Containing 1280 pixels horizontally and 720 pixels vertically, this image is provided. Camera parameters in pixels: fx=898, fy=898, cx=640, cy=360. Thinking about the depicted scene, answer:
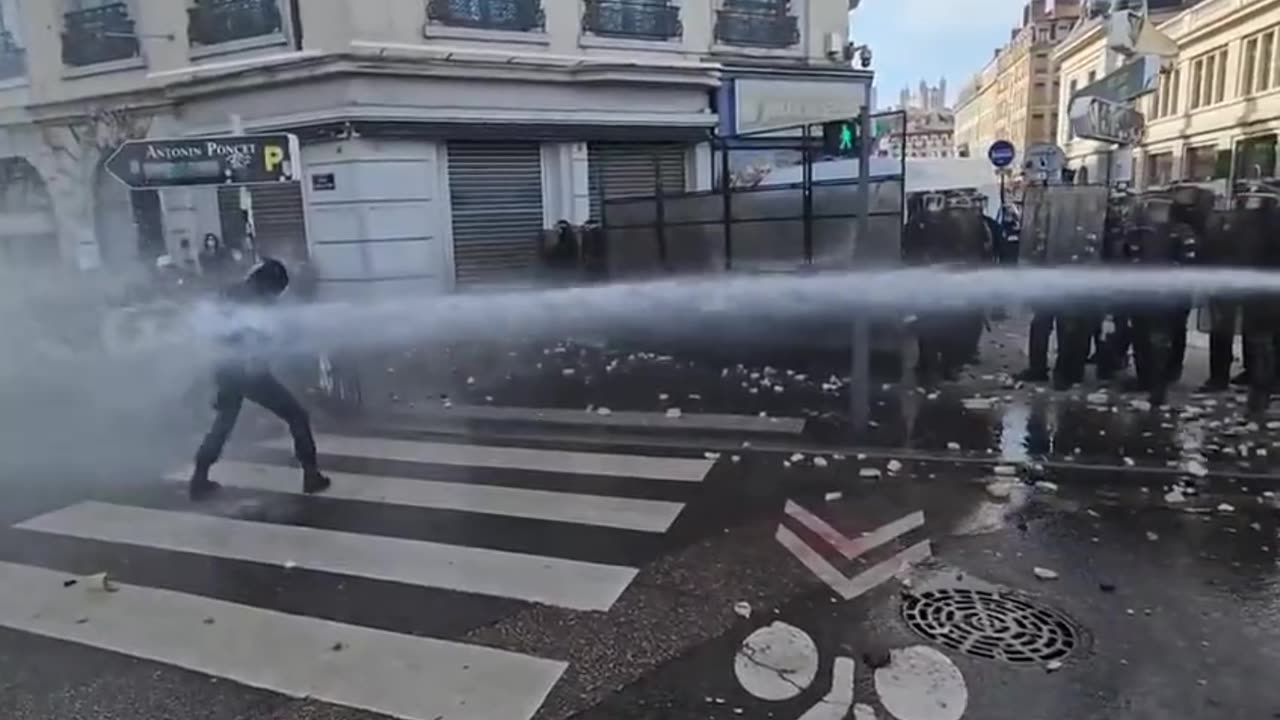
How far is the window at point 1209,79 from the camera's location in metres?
40.7

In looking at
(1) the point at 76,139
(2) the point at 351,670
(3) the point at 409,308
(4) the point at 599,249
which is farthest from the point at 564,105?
(2) the point at 351,670

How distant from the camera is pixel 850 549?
4812 mm

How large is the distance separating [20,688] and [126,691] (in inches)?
18.0

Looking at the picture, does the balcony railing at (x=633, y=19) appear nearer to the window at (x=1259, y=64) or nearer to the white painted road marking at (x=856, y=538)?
the white painted road marking at (x=856, y=538)

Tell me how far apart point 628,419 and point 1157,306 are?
4877mm

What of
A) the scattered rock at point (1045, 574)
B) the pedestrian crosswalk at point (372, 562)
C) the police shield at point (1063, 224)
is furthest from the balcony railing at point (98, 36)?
the scattered rock at point (1045, 574)

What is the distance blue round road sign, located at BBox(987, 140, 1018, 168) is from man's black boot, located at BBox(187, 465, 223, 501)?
16081 mm

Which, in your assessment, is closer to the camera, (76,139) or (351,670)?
(351,670)

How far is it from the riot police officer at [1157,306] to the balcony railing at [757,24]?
994cm

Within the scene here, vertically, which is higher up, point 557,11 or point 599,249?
point 557,11

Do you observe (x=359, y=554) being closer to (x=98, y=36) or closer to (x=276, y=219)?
(x=276, y=219)

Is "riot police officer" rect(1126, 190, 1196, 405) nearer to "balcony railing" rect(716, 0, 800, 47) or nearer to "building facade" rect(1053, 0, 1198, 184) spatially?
"balcony railing" rect(716, 0, 800, 47)

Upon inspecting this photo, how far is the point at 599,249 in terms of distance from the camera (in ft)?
42.1

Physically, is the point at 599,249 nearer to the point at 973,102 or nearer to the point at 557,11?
the point at 557,11
